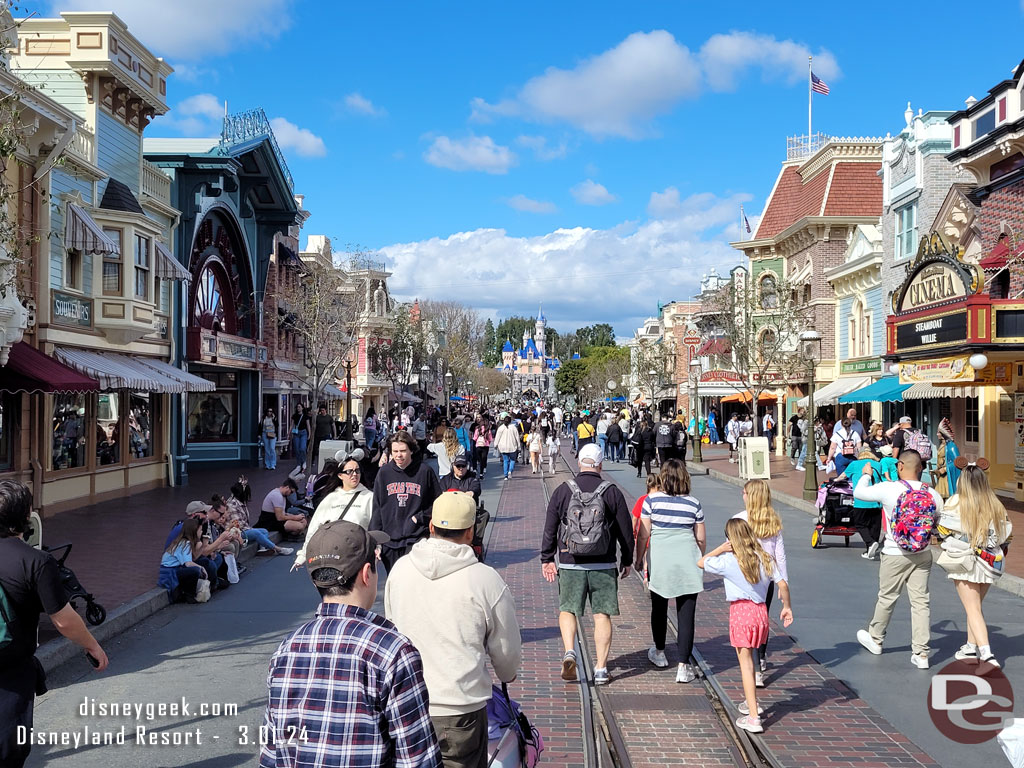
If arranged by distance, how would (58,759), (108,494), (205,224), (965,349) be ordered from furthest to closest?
(205,224), (108,494), (965,349), (58,759)

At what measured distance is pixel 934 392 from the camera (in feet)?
78.4

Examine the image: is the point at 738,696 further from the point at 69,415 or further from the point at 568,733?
the point at 69,415

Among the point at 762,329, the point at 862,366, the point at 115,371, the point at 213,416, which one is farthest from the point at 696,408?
the point at 115,371

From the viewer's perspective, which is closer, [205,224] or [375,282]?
[205,224]

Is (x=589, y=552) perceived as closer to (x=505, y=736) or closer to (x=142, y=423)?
(x=505, y=736)

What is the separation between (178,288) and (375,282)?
115 ft

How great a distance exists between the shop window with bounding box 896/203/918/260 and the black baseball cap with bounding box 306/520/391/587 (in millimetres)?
26190

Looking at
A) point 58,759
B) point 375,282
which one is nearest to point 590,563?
point 58,759

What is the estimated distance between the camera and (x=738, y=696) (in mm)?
6816

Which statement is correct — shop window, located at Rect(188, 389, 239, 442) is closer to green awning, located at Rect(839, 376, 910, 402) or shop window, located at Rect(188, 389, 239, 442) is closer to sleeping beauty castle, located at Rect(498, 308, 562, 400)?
green awning, located at Rect(839, 376, 910, 402)

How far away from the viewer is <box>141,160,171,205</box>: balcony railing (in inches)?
Result: 875

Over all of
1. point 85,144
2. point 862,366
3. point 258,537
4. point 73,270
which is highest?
point 85,144

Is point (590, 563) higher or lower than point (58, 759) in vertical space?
higher

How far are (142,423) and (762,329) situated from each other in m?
25.8
